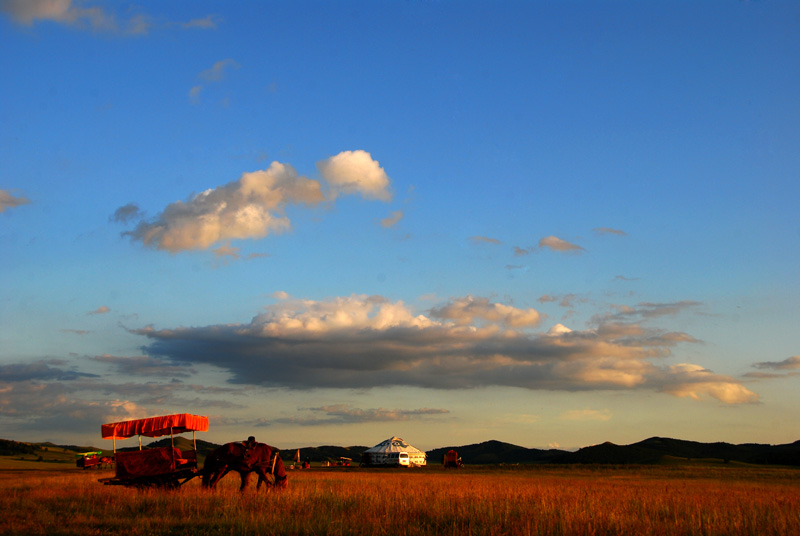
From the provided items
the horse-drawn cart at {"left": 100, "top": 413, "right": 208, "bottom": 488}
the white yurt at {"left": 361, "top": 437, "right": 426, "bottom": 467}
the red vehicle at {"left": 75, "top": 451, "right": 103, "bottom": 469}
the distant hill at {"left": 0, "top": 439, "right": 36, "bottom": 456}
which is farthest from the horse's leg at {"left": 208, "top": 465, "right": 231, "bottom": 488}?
the distant hill at {"left": 0, "top": 439, "right": 36, "bottom": 456}

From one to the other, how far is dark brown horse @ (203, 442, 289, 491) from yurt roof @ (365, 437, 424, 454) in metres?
83.8

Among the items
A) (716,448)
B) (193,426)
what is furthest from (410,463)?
(716,448)

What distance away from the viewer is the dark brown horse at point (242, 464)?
2309 cm

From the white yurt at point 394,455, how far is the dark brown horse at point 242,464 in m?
78.1

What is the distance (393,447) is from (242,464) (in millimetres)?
86393

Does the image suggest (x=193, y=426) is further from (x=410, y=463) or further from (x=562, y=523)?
(x=410, y=463)

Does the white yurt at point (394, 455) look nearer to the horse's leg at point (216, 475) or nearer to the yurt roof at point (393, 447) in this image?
the yurt roof at point (393, 447)

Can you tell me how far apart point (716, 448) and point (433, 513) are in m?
205

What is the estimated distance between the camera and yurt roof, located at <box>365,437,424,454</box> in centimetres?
10525

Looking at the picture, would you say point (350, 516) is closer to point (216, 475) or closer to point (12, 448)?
point (216, 475)

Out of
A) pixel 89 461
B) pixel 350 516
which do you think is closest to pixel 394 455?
pixel 89 461

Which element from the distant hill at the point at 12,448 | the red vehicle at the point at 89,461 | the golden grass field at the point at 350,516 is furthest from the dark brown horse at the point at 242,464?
the distant hill at the point at 12,448

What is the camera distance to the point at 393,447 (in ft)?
349

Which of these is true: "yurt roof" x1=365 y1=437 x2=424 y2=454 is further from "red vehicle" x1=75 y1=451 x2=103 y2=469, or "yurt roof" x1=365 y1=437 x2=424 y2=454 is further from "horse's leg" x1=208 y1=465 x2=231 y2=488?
"horse's leg" x1=208 y1=465 x2=231 y2=488
